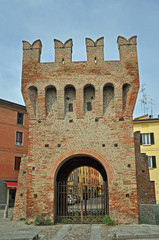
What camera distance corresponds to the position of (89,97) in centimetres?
1387

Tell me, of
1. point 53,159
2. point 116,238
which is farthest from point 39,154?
point 116,238

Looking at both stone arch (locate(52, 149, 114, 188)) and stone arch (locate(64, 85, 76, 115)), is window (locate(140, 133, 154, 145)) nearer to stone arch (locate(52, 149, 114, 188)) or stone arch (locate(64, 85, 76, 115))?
stone arch (locate(52, 149, 114, 188))

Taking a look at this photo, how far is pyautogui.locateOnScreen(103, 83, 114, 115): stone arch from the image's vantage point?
527 inches

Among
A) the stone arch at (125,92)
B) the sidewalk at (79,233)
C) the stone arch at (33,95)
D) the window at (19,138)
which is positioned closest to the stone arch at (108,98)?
the stone arch at (125,92)

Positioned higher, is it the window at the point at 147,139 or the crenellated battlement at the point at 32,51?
the crenellated battlement at the point at 32,51

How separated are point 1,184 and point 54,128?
14.6 metres

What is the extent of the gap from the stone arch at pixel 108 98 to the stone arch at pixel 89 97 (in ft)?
2.05

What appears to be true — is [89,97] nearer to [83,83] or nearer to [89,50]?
[83,83]

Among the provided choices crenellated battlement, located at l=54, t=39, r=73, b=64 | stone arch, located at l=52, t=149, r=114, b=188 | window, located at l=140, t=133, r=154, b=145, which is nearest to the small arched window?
crenellated battlement, located at l=54, t=39, r=73, b=64

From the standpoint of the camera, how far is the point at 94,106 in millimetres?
13602

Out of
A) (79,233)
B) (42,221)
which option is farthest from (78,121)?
(79,233)

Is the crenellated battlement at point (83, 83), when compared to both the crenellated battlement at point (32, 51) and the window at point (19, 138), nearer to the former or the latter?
the crenellated battlement at point (32, 51)

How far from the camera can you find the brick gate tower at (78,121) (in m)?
12.5

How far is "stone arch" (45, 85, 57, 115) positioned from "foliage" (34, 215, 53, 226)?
5277 mm
